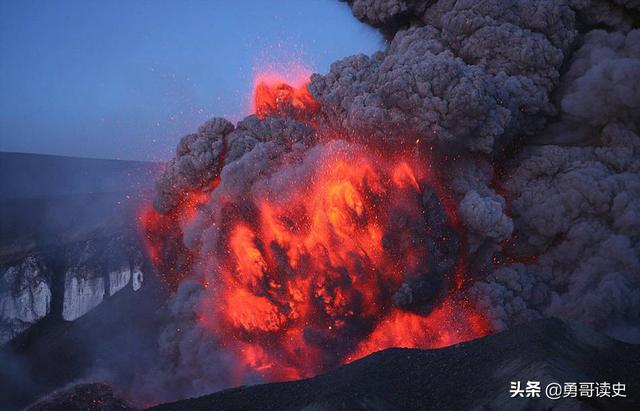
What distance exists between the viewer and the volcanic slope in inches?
321

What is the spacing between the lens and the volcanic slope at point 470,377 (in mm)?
8164

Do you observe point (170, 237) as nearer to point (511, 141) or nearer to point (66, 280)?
point (66, 280)

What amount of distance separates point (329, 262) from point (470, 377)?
705 cm

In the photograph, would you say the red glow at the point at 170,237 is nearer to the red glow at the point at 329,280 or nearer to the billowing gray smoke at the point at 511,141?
the billowing gray smoke at the point at 511,141

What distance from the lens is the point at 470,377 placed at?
9086mm

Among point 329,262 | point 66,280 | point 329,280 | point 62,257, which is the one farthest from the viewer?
point 62,257

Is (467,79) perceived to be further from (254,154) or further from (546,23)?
(254,154)

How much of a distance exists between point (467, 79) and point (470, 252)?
5.41m

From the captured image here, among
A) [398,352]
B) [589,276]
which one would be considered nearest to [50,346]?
[398,352]

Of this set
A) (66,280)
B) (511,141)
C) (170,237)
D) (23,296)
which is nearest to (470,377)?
(511,141)

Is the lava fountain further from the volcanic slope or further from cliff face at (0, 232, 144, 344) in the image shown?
cliff face at (0, 232, 144, 344)

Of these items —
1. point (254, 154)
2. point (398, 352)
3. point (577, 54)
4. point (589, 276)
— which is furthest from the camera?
point (577, 54)

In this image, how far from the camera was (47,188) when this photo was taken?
1507 inches

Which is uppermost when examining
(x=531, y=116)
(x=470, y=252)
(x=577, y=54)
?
(x=577, y=54)
